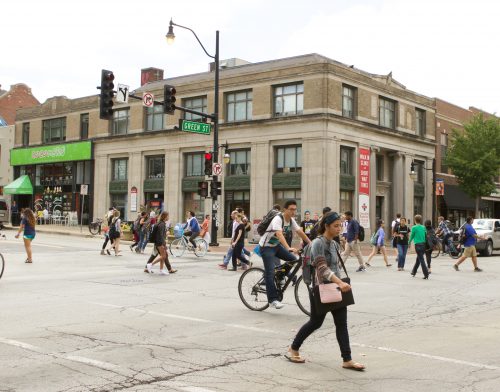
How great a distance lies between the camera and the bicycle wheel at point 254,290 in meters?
10.4

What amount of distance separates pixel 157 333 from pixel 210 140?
3217cm

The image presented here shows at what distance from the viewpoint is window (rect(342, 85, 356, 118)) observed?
37053mm

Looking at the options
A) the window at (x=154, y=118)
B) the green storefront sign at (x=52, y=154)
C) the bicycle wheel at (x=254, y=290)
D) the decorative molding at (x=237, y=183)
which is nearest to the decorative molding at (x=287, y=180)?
the decorative molding at (x=237, y=183)

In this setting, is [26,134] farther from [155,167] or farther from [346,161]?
[346,161]

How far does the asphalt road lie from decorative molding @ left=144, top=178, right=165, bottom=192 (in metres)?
27.9

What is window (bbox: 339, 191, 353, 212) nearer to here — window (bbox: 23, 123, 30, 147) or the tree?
the tree

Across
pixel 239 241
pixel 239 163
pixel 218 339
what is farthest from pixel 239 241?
pixel 239 163

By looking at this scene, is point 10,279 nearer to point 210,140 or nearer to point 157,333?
point 157,333

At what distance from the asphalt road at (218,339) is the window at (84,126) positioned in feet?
115

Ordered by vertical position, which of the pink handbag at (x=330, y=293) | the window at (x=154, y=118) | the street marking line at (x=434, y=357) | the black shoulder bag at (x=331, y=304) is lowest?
the street marking line at (x=434, y=357)

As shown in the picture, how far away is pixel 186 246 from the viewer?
77.9ft

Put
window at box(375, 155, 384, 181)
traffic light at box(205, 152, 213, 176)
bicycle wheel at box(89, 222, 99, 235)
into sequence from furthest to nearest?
window at box(375, 155, 384, 181), bicycle wheel at box(89, 222, 99, 235), traffic light at box(205, 152, 213, 176)

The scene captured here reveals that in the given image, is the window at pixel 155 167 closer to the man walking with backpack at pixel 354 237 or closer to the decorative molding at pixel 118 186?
the decorative molding at pixel 118 186

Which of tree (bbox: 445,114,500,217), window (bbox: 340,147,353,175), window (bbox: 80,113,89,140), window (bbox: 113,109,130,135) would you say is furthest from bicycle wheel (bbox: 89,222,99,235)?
tree (bbox: 445,114,500,217)
